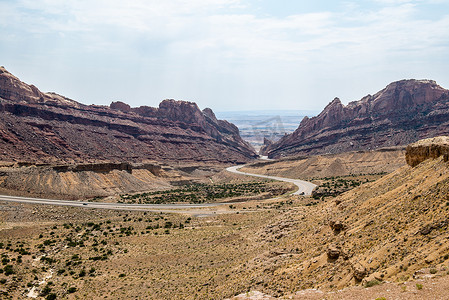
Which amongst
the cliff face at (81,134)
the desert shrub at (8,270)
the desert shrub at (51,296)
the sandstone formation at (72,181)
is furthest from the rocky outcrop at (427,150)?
the cliff face at (81,134)

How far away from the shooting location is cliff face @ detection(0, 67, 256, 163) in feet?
407

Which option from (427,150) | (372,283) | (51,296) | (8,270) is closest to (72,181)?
(8,270)

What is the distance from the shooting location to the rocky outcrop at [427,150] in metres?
Answer: 28.1

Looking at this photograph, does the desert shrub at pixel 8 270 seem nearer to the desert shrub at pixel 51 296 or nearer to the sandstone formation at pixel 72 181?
the desert shrub at pixel 51 296

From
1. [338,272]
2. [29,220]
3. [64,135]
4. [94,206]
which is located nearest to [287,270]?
[338,272]

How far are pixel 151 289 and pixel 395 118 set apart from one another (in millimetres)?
166105

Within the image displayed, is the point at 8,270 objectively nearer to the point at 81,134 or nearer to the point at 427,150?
the point at 427,150

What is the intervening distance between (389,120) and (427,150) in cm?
15382

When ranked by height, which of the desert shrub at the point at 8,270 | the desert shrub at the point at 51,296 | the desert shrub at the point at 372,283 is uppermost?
the desert shrub at the point at 372,283

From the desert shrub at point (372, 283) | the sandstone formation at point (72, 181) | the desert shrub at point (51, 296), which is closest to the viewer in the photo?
the desert shrub at point (372, 283)

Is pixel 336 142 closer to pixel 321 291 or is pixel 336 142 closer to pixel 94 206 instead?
pixel 94 206

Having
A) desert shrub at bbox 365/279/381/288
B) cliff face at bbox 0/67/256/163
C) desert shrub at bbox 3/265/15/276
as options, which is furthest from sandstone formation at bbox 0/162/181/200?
desert shrub at bbox 365/279/381/288

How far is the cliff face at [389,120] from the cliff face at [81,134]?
147 feet

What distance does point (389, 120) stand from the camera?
172 m
